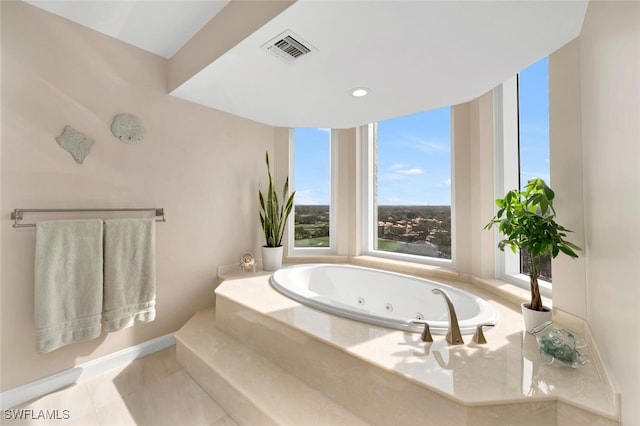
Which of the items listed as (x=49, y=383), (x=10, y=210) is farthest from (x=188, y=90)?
(x=49, y=383)

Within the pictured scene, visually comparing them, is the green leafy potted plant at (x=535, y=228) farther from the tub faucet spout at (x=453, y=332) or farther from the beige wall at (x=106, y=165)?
the beige wall at (x=106, y=165)

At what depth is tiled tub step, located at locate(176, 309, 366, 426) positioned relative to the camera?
4.02 ft

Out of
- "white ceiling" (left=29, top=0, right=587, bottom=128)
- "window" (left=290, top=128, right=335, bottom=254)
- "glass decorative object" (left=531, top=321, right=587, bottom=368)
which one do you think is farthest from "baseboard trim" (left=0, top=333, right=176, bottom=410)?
"glass decorative object" (left=531, top=321, right=587, bottom=368)

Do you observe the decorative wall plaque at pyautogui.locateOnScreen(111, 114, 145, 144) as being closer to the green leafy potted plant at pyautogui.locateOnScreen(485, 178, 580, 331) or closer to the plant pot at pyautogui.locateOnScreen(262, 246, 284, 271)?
the plant pot at pyautogui.locateOnScreen(262, 246, 284, 271)

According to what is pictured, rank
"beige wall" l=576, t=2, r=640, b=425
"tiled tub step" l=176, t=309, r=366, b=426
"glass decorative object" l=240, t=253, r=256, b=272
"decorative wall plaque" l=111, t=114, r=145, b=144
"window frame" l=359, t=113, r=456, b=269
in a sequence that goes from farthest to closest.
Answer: "window frame" l=359, t=113, r=456, b=269 < "glass decorative object" l=240, t=253, r=256, b=272 < "decorative wall plaque" l=111, t=114, r=145, b=144 < "tiled tub step" l=176, t=309, r=366, b=426 < "beige wall" l=576, t=2, r=640, b=425

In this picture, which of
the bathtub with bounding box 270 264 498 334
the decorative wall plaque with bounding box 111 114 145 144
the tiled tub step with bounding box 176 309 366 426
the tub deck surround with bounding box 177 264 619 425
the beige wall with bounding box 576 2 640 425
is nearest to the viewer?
the beige wall with bounding box 576 2 640 425

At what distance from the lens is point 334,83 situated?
6.46 feet

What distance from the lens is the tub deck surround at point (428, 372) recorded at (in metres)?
0.95

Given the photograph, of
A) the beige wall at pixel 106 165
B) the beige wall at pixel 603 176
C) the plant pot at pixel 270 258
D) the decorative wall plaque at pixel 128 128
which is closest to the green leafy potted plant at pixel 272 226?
the plant pot at pixel 270 258

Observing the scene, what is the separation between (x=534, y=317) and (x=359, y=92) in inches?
74.4

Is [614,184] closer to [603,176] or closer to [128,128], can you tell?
[603,176]

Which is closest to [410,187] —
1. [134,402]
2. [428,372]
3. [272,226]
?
[272,226]

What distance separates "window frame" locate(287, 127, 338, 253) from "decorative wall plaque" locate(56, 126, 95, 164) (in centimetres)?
185

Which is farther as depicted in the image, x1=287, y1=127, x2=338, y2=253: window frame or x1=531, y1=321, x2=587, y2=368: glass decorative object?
x1=287, y1=127, x2=338, y2=253: window frame
